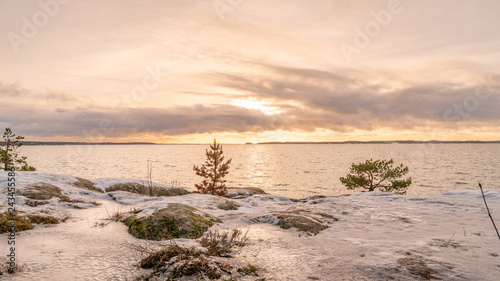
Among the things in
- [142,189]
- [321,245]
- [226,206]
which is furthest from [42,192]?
[321,245]

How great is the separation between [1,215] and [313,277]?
913cm

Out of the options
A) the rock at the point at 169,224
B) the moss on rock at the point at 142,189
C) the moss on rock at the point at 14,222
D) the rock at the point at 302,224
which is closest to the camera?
the moss on rock at the point at 14,222

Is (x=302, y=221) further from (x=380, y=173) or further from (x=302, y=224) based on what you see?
(x=380, y=173)

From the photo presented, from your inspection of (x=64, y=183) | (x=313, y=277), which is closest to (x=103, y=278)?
(x=313, y=277)

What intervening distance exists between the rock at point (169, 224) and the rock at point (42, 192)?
536 cm

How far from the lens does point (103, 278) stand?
4.83m

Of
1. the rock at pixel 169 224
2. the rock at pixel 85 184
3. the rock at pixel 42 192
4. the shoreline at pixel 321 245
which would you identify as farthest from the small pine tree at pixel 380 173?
the rock at pixel 42 192

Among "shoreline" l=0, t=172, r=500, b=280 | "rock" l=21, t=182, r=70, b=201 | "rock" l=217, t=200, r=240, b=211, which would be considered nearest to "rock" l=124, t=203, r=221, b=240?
"shoreline" l=0, t=172, r=500, b=280

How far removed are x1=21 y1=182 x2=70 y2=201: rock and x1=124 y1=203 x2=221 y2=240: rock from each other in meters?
5.36

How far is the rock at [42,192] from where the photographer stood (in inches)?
453

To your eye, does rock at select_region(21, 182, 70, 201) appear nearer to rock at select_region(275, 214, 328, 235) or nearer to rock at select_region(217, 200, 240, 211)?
rock at select_region(217, 200, 240, 211)

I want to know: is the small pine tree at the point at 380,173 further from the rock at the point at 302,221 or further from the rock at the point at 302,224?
the rock at the point at 302,224

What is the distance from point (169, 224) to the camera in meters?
7.98

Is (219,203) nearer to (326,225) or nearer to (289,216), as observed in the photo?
(289,216)
